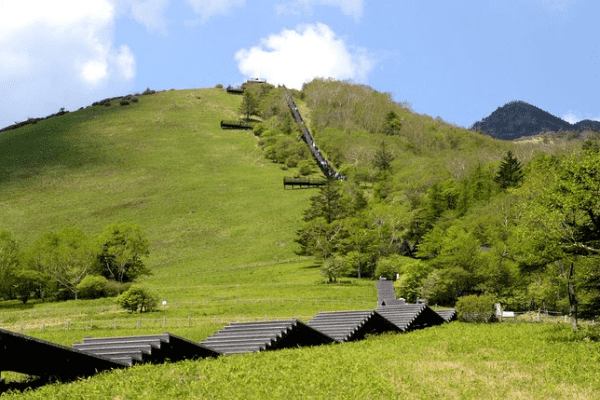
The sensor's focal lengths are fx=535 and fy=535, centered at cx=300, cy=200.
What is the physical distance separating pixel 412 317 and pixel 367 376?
1413 centimetres

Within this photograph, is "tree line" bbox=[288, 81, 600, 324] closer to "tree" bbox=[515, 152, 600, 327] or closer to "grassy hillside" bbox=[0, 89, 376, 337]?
"tree" bbox=[515, 152, 600, 327]

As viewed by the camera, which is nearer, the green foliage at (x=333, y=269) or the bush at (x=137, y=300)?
the bush at (x=137, y=300)

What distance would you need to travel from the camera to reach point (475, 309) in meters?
35.8

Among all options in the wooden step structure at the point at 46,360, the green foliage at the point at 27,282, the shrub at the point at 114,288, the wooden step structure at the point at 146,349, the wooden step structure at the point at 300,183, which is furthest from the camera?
the wooden step structure at the point at 300,183

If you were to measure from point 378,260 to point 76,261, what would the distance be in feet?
134

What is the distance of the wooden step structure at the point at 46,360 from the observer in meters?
12.1

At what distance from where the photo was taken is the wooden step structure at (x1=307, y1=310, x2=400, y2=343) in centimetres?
2227

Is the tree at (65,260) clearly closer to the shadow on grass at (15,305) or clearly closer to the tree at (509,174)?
the shadow on grass at (15,305)

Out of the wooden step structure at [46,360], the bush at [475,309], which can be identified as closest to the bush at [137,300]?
the bush at [475,309]

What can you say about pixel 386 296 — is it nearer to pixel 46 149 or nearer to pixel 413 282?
pixel 413 282

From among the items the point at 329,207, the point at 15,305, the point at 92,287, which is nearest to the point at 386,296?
the point at 92,287

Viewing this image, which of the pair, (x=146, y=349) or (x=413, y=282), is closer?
(x=146, y=349)

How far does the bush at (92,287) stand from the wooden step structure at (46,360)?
176 feet

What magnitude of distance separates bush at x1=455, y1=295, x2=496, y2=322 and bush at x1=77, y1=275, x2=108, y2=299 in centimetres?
4501
